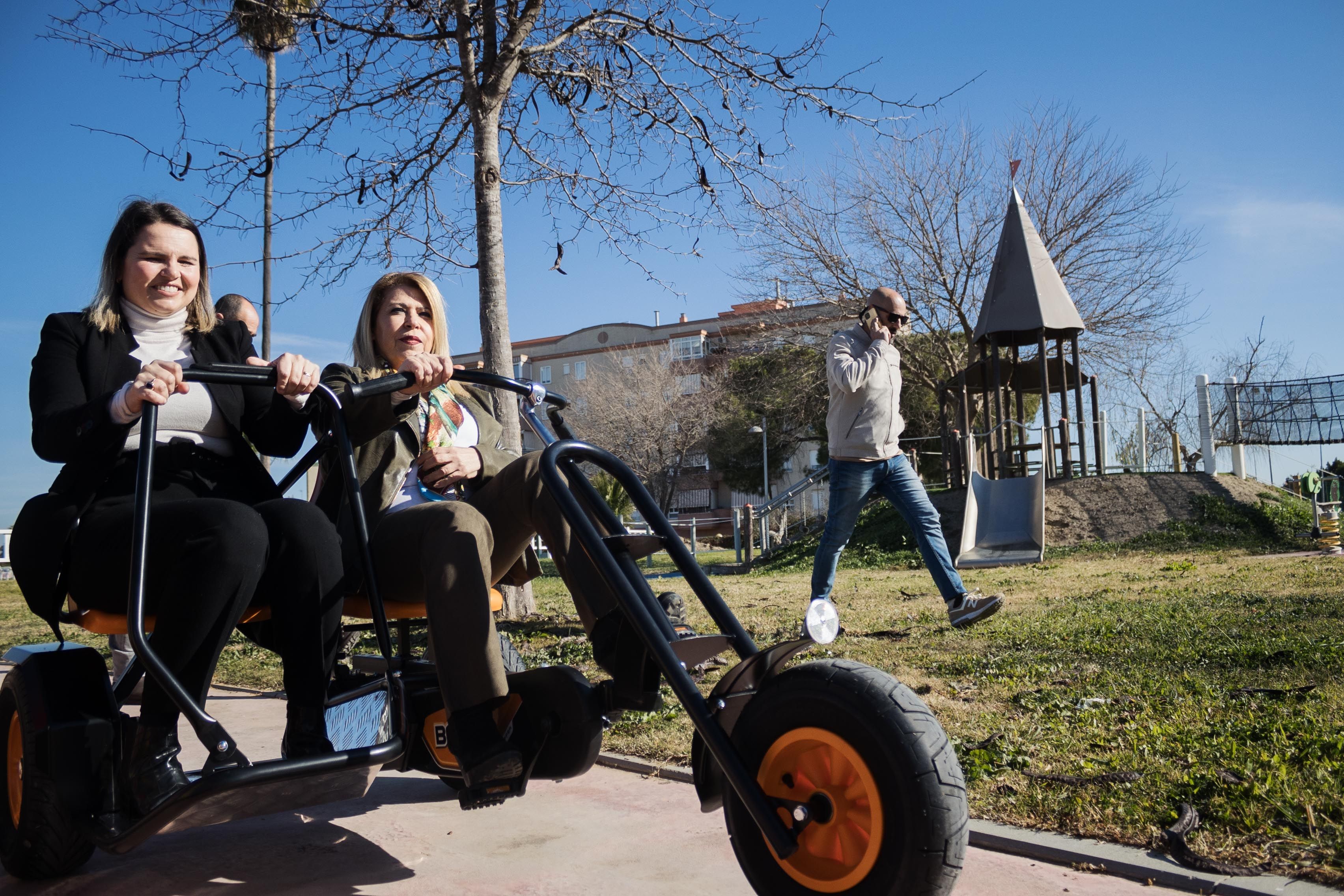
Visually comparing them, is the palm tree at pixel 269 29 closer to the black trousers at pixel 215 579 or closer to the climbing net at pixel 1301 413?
the black trousers at pixel 215 579

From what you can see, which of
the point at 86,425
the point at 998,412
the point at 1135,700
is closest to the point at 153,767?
the point at 86,425

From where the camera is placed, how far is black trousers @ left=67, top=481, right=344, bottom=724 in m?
2.31

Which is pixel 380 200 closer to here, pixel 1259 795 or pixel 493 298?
pixel 493 298

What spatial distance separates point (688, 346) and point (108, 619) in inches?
2432

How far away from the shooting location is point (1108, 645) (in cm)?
502

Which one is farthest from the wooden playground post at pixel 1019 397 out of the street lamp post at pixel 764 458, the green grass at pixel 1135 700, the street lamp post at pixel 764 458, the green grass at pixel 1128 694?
the street lamp post at pixel 764 458

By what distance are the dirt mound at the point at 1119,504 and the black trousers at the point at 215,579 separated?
1305 centimetres

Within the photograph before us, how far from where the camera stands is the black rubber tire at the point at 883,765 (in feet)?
5.62

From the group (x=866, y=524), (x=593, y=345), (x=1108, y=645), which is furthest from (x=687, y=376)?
(x=1108, y=645)

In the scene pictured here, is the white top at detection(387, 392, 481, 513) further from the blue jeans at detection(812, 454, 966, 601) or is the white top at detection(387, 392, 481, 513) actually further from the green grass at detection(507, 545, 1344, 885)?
the blue jeans at detection(812, 454, 966, 601)

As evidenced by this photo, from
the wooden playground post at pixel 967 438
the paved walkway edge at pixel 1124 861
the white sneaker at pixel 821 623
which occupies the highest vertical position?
the wooden playground post at pixel 967 438

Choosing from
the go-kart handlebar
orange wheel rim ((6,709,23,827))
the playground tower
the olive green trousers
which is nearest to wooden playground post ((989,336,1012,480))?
the playground tower

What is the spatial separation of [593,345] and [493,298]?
61.9m

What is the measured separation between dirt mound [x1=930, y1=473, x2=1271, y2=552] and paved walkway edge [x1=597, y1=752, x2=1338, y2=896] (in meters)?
12.2
